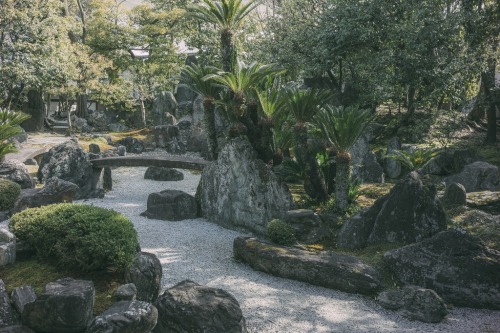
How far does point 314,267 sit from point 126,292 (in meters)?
4.23

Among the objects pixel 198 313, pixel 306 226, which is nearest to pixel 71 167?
pixel 306 226

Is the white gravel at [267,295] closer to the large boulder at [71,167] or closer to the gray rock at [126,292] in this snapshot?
the gray rock at [126,292]

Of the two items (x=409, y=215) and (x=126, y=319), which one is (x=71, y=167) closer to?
(x=126, y=319)

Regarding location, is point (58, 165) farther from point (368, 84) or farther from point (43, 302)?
point (368, 84)

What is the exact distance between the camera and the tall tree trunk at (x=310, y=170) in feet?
48.0

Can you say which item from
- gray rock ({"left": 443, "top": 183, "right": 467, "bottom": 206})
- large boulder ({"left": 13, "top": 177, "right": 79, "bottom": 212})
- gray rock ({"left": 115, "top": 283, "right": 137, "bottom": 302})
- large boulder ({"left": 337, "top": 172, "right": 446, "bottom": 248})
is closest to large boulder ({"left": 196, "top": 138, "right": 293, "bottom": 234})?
large boulder ({"left": 337, "top": 172, "right": 446, "bottom": 248})

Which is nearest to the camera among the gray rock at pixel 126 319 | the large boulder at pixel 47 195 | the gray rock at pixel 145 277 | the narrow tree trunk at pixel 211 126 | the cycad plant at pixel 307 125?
the gray rock at pixel 126 319

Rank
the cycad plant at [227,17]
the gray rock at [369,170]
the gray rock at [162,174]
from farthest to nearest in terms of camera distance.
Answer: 1. the gray rock at [162,174]
2. the gray rock at [369,170]
3. the cycad plant at [227,17]

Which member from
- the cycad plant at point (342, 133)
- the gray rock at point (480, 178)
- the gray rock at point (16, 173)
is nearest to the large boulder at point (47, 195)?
the gray rock at point (16, 173)

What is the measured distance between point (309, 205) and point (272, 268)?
511cm

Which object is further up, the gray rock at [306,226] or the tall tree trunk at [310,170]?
the tall tree trunk at [310,170]

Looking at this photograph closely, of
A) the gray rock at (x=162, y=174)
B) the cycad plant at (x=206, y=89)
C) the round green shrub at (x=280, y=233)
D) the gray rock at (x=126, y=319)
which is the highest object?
the cycad plant at (x=206, y=89)

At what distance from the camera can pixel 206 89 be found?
15641 mm

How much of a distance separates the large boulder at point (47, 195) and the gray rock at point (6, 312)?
6066mm
